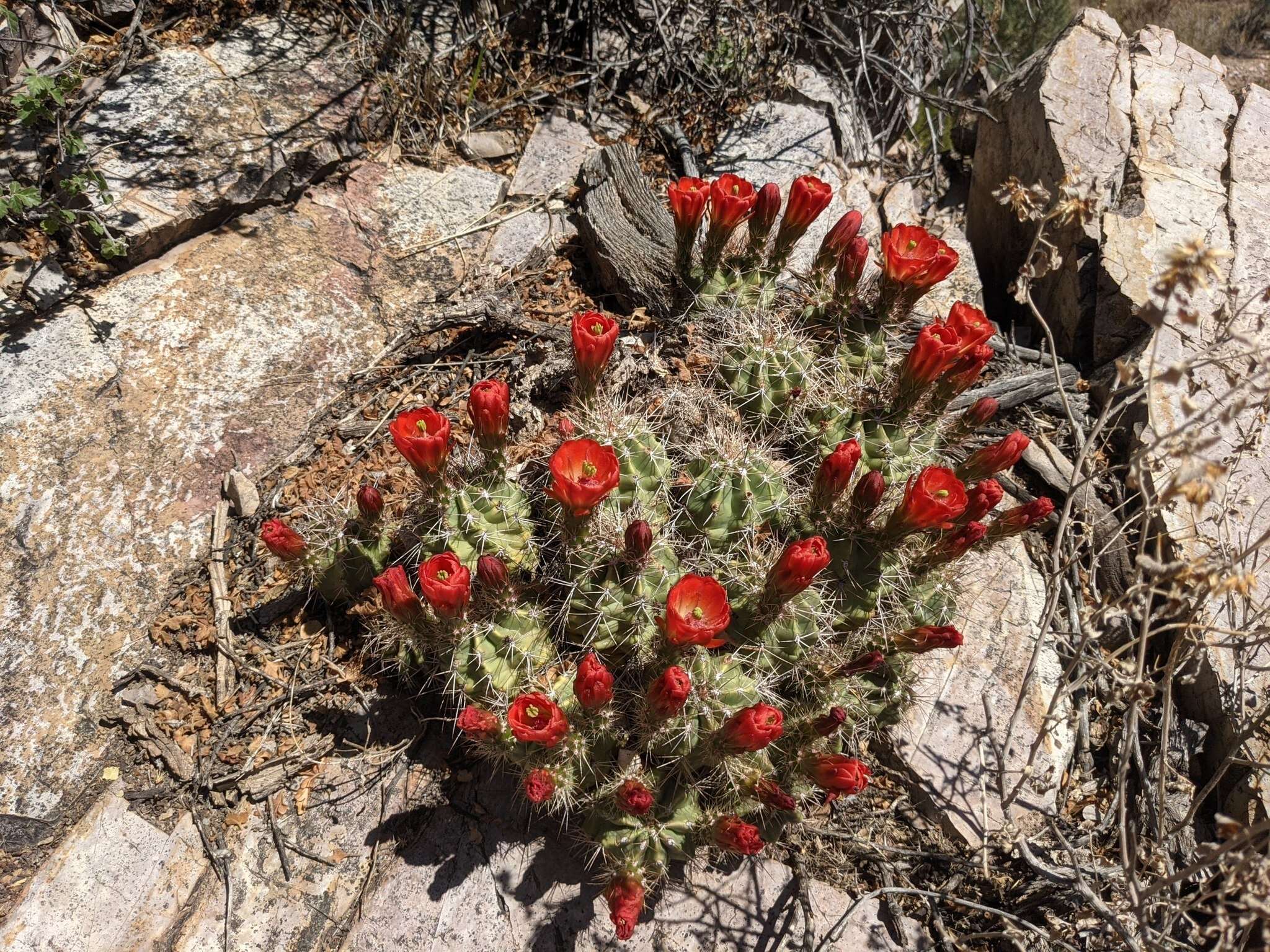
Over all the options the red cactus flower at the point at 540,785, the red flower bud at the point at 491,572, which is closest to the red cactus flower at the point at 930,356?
the red flower bud at the point at 491,572

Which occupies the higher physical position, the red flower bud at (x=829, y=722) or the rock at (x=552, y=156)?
the rock at (x=552, y=156)

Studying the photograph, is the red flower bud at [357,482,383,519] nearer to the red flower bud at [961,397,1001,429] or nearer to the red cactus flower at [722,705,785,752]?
the red cactus flower at [722,705,785,752]

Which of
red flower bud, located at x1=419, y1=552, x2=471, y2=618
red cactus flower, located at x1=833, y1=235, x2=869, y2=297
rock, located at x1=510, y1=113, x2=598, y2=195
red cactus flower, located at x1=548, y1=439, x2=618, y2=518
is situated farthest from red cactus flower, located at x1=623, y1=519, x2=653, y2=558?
rock, located at x1=510, y1=113, x2=598, y2=195

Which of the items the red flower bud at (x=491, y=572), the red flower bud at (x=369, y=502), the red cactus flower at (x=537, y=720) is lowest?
the red cactus flower at (x=537, y=720)

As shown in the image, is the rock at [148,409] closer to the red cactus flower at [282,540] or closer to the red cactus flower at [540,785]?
the red cactus flower at [282,540]

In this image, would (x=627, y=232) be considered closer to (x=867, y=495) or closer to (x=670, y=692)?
(x=867, y=495)

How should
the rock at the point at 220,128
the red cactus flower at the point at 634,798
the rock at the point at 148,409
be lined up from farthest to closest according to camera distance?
the rock at the point at 220,128, the rock at the point at 148,409, the red cactus flower at the point at 634,798
